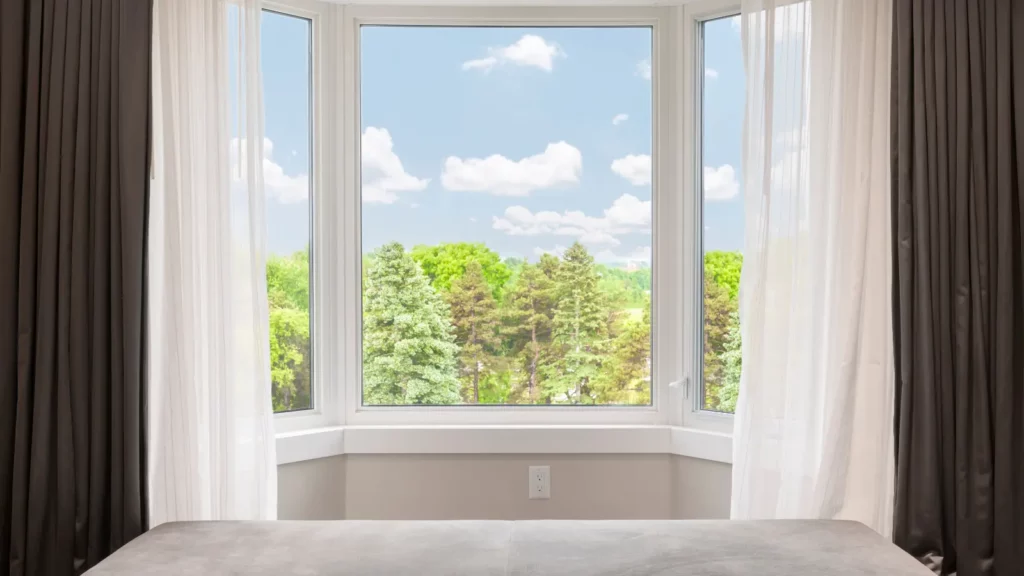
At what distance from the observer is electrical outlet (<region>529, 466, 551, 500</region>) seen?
266 cm

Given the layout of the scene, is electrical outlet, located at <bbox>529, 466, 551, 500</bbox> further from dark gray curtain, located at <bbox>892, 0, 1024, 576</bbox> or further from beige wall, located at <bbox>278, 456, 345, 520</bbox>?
dark gray curtain, located at <bbox>892, 0, 1024, 576</bbox>

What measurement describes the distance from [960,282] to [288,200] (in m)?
1.99

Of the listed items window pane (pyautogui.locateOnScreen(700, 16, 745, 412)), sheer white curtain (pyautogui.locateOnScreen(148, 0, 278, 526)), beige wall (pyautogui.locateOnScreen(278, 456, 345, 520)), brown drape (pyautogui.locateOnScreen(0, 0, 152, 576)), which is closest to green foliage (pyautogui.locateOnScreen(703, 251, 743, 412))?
window pane (pyautogui.locateOnScreen(700, 16, 745, 412))

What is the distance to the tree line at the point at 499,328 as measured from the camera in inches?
109

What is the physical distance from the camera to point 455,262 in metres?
2.76

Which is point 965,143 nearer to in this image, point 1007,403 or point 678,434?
point 1007,403

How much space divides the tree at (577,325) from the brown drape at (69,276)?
1311mm

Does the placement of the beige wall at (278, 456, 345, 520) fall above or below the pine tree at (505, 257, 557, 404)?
below

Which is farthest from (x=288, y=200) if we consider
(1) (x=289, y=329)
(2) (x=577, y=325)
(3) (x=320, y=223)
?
(2) (x=577, y=325)

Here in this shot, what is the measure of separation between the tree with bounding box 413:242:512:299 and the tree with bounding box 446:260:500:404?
0.02m

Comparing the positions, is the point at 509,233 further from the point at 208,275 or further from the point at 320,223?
the point at 208,275

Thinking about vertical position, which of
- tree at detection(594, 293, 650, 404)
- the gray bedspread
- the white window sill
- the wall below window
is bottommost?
the wall below window

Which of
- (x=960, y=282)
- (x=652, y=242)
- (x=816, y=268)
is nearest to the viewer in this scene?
(x=960, y=282)

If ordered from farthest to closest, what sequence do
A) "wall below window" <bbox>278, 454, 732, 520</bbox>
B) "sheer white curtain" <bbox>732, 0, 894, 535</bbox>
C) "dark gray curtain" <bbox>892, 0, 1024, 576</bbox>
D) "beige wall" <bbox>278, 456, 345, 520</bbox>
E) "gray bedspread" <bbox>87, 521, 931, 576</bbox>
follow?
"wall below window" <bbox>278, 454, 732, 520</bbox>
"beige wall" <bbox>278, 456, 345, 520</bbox>
"sheer white curtain" <bbox>732, 0, 894, 535</bbox>
"dark gray curtain" <bbox>892, 0, 1024, 576</bbox>
"gray bedspread" <bbox>87, 521, 931, 576</bbox>
